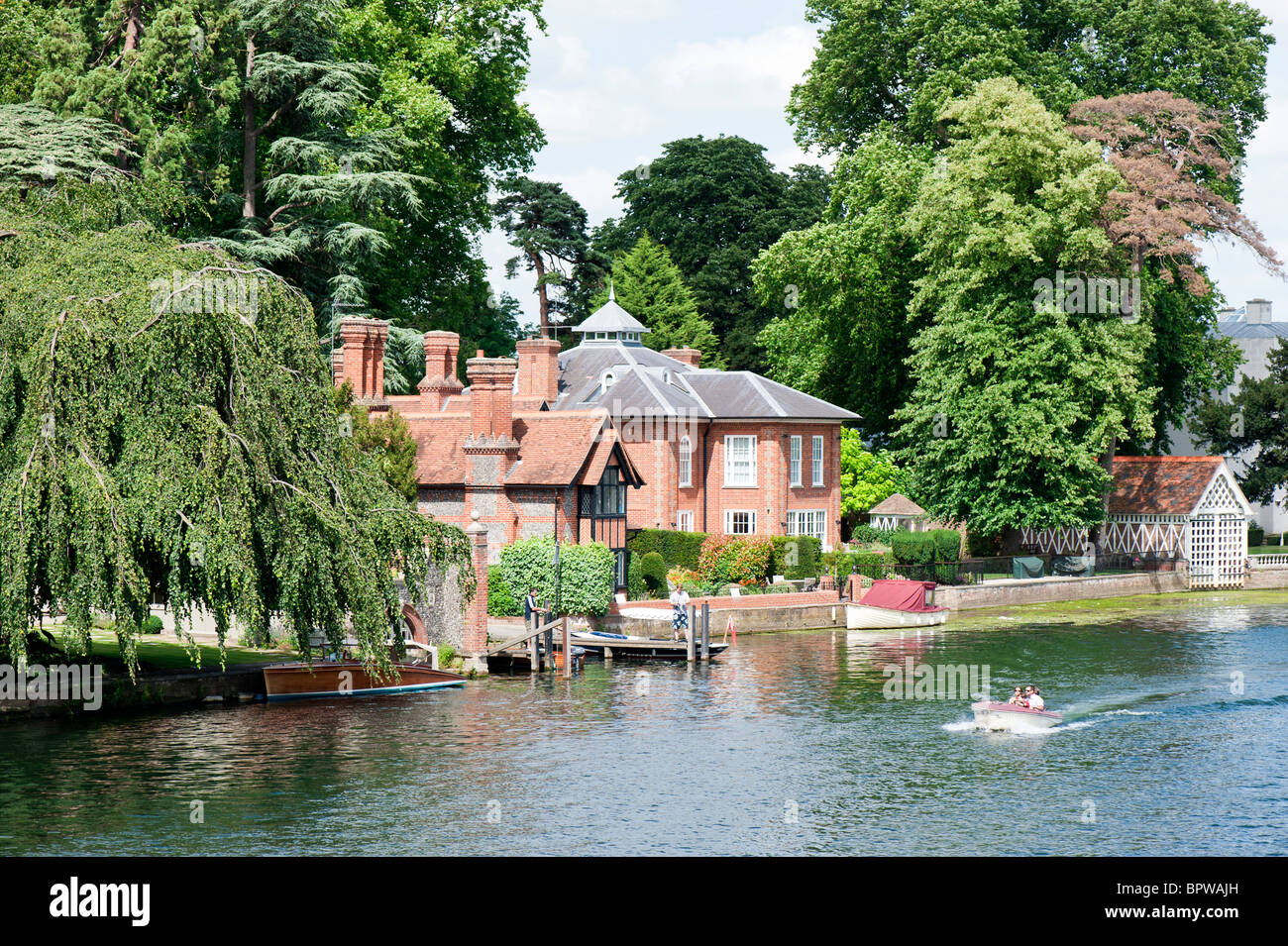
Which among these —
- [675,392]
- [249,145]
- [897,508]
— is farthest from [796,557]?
[249,145]

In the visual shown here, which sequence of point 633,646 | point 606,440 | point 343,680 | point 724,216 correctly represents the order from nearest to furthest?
point 343,680 < point 633,646 < point 606,440 < point 724,216

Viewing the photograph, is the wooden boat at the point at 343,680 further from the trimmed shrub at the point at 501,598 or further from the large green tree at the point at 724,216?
the large green tree at the point at 724,216

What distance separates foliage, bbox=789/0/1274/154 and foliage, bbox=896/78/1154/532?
15.8 ft

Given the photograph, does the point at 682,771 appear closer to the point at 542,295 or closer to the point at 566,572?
the point at 566,572

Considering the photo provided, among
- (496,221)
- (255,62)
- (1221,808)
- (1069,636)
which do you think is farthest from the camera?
(496,221)

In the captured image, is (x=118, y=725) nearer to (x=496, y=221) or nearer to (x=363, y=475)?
(x=363, y=475)

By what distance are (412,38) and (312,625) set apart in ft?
130

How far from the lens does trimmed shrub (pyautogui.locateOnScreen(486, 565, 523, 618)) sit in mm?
47250

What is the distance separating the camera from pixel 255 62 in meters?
55.6

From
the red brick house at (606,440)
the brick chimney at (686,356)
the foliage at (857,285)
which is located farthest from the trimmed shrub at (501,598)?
the foliage at (857,285)

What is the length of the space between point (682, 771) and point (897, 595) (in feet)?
77.6

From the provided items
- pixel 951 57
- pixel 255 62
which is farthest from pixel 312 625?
pixel 951 57

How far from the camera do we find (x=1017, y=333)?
2328 inches

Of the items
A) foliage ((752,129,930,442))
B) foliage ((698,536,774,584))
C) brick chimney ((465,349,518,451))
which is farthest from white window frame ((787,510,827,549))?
brick chimney ((465,349,518,451))
